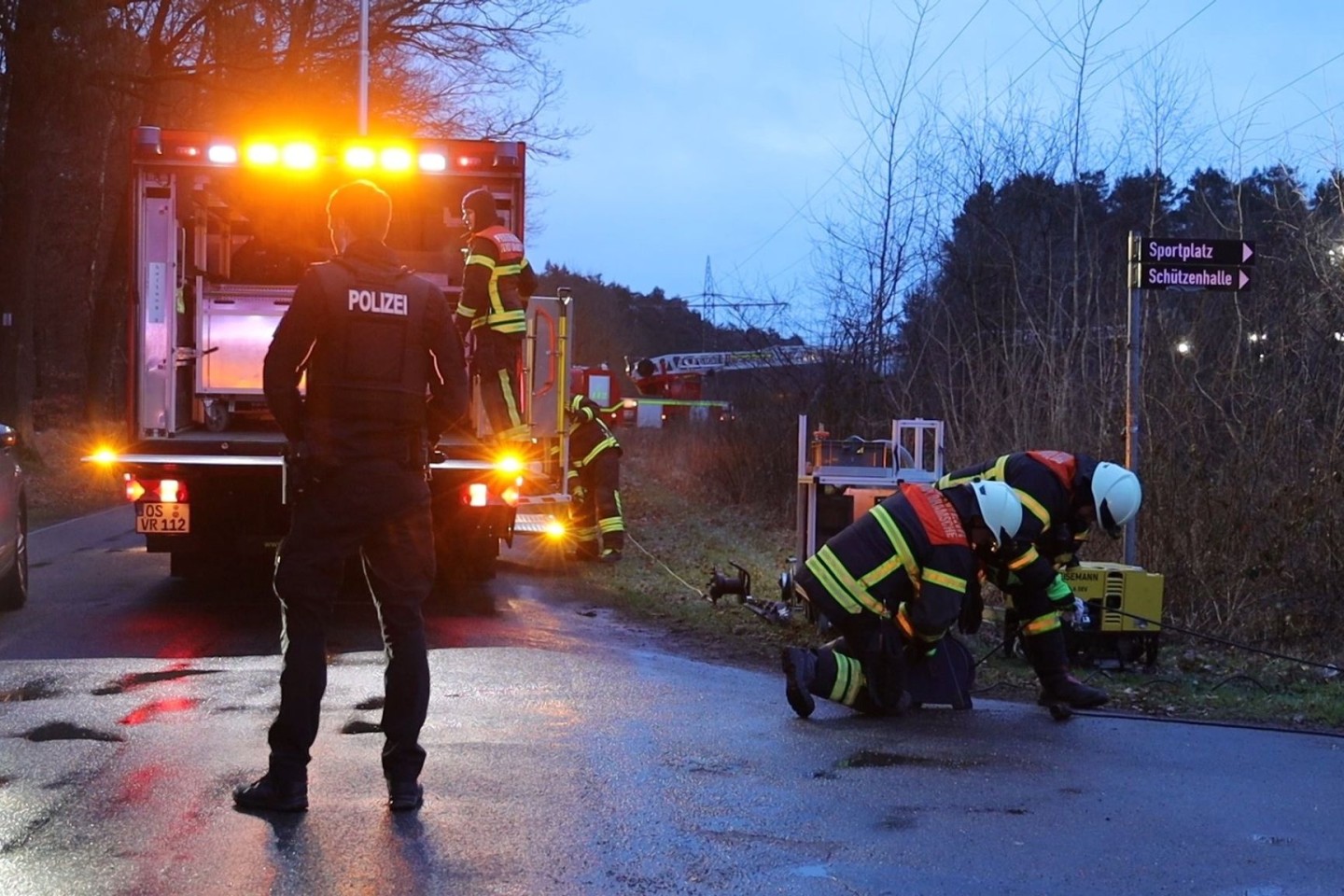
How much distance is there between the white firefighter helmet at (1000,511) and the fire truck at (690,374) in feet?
36.5

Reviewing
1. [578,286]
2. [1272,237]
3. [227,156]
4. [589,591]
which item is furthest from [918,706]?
[578,286]

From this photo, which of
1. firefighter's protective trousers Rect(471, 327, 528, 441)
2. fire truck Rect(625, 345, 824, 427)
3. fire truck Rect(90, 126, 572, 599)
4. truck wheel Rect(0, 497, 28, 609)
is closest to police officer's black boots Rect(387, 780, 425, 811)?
fire truck Rect(90, 126, 572, 599)

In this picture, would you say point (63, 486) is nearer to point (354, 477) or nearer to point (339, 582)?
point (339, 582)

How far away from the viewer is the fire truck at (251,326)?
9766mm

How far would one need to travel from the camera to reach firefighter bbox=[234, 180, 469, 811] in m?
4.88

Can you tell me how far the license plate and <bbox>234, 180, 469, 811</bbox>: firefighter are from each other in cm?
506

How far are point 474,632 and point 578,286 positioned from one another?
69209 mm

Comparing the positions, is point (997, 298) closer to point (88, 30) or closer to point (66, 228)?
point (88, 30)

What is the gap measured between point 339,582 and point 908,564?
2714 millimetres

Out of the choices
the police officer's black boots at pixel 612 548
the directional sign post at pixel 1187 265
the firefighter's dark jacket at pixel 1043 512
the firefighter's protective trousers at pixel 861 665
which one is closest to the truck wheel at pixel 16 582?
the police officer's black boots at pixel 612 548

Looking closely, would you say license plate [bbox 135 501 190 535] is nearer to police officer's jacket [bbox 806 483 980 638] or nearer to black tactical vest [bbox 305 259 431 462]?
police officer's jacket [bbox 806 483 980 638]

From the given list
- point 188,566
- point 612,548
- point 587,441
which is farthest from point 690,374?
point 188,566

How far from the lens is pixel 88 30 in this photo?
72.1ft

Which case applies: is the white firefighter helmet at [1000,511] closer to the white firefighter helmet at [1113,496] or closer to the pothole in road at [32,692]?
the white firefighter helmet at [1113,496]
